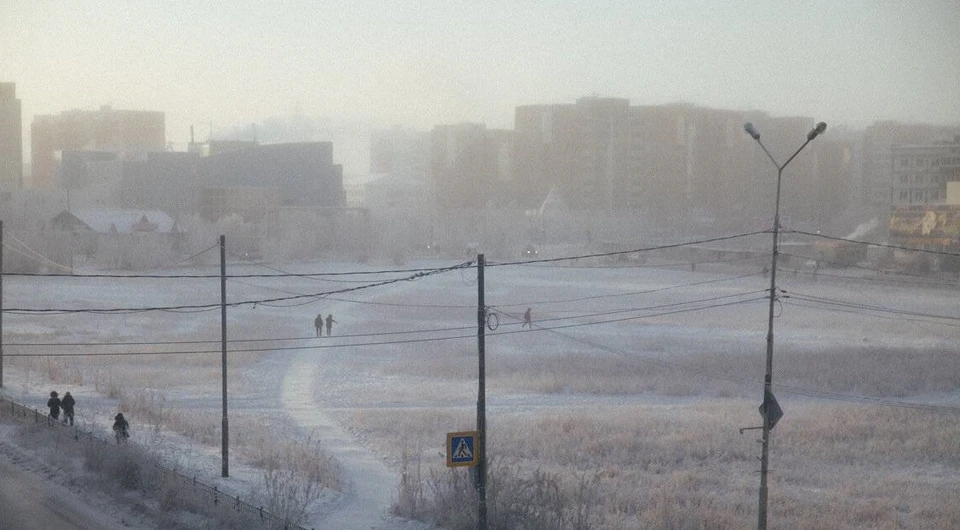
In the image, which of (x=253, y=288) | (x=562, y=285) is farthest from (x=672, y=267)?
(x=253, y=288)

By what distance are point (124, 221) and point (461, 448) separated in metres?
46.6

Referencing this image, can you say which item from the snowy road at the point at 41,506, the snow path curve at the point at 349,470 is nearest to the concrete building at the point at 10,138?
the snow path curve at the point at 349,470

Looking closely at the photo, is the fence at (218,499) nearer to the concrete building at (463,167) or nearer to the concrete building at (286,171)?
the concrete building at (286,171)

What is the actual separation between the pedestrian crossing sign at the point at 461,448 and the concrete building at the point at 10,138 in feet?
244

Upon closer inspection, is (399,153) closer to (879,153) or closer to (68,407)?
(879,153)

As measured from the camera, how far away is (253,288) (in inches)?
1590

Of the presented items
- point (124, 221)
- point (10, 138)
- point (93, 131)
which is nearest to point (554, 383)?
point (124, 221)

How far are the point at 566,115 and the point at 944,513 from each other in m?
72.8

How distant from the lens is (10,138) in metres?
77.8

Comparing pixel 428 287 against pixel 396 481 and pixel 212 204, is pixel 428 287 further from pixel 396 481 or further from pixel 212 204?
pixel 396 481

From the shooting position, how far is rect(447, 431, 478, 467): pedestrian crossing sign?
9.46m

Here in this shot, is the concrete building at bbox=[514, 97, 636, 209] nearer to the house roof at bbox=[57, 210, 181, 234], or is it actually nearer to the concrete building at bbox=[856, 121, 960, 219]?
the concrete building at bbox=[856, 121, 960, 219]

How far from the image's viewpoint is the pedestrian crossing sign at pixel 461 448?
9.46 meters

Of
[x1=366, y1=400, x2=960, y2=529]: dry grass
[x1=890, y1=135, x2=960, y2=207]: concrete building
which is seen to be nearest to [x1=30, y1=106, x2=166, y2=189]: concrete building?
[x1=890, y1=135, x2=960, y2=207]: concrete building
